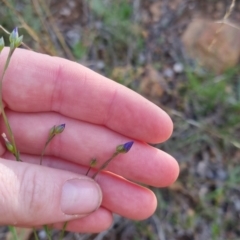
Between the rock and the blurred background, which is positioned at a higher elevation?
the rock

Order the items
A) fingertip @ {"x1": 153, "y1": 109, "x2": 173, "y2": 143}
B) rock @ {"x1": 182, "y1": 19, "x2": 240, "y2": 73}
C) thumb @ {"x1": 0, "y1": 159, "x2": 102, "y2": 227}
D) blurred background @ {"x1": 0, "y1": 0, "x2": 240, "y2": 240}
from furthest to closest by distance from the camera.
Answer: rock @ {"x1": 182, "y1": 19, "x2": 240, "y2": 73} → blurred background @ {"x1": 0, "y1": 0, "x2": 240, "y2": 240} → fingertip @ {"x1": 153, "y1": 109, "x2": 173, "y2": 143} → thumb @ {"x1": 0, "y1": 159, "x2": 102, "y2": 227}

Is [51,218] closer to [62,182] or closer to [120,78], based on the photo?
[62,182]

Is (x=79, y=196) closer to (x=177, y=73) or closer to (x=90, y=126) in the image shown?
(x=90, y=126)

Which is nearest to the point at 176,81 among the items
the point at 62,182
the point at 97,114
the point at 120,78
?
the point at 120,78

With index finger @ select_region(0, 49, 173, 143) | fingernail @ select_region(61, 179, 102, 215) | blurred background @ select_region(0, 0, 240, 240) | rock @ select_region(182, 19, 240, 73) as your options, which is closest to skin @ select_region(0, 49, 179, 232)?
index finger @ select_region(0, 49, 173, 143)

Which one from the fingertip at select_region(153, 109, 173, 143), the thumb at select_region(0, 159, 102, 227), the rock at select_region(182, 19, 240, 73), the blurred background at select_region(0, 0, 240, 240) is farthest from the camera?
the rock at select_region(182, 19, 240, 73)

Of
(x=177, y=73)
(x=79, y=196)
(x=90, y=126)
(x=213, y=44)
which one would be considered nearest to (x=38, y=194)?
(x=79, y=196)

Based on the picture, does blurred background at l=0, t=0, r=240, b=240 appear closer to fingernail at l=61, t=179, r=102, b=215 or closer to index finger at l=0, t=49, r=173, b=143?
index finger at l=0, t=49, r=173, b=143

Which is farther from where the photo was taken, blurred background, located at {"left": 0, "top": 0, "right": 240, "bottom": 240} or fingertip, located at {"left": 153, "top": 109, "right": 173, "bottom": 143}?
blurred background, located at {"left": 0, "top": 0, "right": 240, "bottom": 240}
